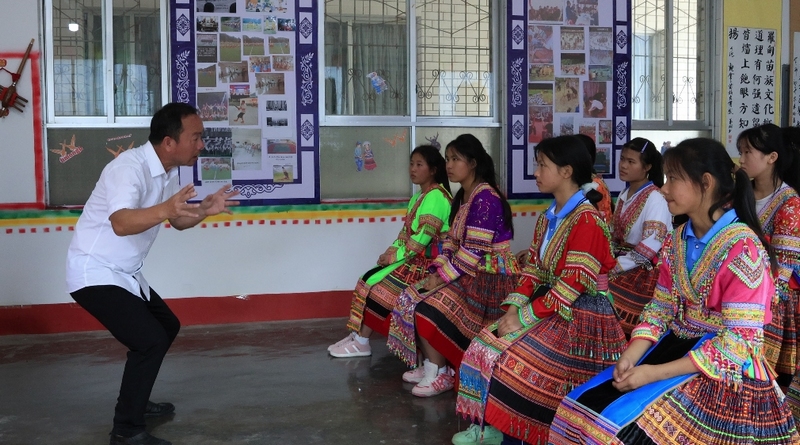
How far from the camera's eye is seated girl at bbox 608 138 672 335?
13.2ft

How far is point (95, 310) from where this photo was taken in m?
3.15

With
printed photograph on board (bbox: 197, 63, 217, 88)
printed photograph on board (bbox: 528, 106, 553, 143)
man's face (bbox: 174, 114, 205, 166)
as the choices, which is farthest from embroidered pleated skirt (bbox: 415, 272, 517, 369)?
printed photograph on board (bbox: 197, 63, 217, 88)

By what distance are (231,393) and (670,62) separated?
4225 mm

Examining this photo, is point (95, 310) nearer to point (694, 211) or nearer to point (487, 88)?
point (694, 211)

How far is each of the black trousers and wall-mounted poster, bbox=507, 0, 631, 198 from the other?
129 inches

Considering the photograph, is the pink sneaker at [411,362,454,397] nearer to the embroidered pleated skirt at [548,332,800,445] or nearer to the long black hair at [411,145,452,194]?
the long black hair at [411,145,452,194]

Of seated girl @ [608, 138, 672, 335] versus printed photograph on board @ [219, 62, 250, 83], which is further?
printed photograph on board @ [219, 62, 250, 83]

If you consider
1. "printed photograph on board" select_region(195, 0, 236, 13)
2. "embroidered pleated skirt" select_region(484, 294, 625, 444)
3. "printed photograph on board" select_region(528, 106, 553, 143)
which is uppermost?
"printed photograph on board" select_region(195, 0, 236, 13)

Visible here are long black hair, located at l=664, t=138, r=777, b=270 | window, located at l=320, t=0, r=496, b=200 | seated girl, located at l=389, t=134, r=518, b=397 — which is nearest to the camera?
long black hair, located at l=664, t=138, r=777, b=270

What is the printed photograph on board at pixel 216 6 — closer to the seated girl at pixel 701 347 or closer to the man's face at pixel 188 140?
the man's face at pixel 188 140

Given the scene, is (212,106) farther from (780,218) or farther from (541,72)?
(780,218)

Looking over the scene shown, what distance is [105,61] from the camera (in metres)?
5.21

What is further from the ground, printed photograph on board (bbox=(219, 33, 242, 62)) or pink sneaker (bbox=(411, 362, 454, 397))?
printed photograph on board (bbox=(219, 33, 242, 62))

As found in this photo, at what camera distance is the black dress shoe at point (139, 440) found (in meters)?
3.14
